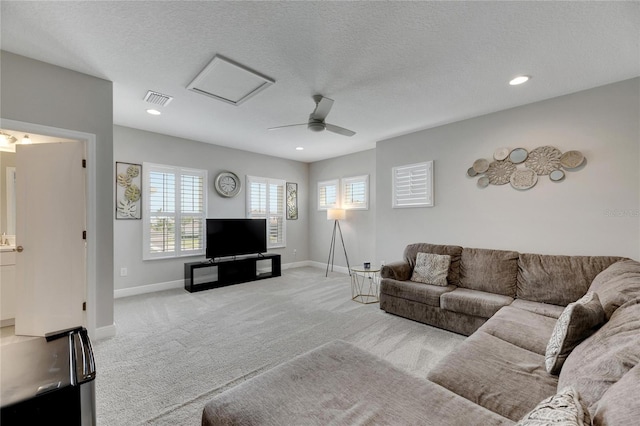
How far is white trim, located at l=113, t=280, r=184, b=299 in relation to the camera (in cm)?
434

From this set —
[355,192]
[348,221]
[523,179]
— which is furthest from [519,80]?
[348,221]

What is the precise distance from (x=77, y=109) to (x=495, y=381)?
418cm

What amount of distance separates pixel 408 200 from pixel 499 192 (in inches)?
51.9

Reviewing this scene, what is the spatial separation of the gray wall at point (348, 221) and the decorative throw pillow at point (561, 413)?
14.6 feet

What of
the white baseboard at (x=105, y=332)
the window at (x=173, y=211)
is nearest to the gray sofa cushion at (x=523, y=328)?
the white baseboard at (x=105, y=332)

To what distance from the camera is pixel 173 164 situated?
16.1 ft

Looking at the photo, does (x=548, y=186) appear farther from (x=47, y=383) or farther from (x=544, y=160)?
(x=47, y=383)

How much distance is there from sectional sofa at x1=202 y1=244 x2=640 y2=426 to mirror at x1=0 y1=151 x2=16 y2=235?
4.26 metres

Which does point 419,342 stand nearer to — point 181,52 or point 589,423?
point 589,423

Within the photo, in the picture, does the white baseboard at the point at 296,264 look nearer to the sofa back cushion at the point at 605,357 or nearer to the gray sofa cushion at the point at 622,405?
the sofa back cushion at the point at 605,357

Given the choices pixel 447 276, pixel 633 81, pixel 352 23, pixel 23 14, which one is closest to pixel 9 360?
pixel 23 14

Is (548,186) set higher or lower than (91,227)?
higher

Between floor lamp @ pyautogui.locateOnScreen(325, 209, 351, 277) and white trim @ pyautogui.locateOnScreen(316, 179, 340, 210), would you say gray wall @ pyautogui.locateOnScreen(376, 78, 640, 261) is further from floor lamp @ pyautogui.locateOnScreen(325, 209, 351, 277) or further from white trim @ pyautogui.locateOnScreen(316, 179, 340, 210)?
white trim @ pyautogui.locateOnScreen(316, 179, 340, 210)

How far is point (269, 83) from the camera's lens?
2.85 m
